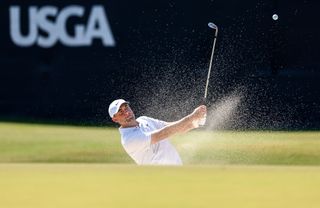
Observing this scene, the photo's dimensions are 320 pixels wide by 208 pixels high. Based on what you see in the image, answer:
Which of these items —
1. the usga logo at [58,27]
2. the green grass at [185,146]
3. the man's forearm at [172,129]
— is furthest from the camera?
the usga logo at [58,27]

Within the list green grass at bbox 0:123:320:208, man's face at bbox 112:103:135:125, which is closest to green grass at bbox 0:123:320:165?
man's face at bbox 112:103:135:125

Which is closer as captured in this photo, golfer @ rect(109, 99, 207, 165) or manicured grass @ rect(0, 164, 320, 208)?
manicured grass @ rect(0, 164, 320, 208)

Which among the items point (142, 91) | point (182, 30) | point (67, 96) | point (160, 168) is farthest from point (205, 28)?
point (160, 168)

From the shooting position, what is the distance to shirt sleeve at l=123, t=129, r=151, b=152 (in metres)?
7.08

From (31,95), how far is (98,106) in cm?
98

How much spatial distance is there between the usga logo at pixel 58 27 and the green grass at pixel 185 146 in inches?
52.7

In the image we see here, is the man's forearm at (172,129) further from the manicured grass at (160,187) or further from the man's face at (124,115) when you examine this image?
the manicured grass at (160,187)

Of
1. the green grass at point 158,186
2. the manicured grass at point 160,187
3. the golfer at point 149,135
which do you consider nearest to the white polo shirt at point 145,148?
the golfer at point 149,135

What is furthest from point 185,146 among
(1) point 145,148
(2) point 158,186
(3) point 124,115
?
(2) point 158,186

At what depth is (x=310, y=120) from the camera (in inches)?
473

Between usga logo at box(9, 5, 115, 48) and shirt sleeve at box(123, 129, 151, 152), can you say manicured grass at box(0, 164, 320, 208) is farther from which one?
usga logo at box(9, 5, 115, 48)

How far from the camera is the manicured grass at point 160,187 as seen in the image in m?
2.34

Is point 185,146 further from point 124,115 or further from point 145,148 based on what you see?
point 145,148

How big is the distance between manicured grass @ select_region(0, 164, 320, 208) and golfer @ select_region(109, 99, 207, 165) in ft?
13.9
